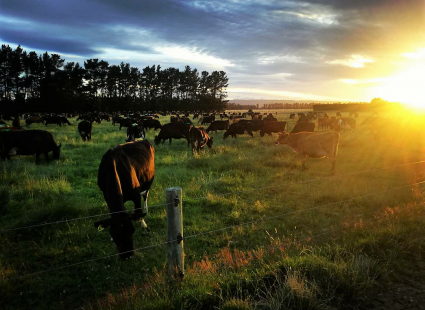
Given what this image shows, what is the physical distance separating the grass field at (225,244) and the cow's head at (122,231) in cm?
54

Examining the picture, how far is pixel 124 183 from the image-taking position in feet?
18.6

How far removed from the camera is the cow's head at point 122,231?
13.9ft

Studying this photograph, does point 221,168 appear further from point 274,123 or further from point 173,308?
point 274,123

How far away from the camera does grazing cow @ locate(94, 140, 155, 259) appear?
14.0 ft

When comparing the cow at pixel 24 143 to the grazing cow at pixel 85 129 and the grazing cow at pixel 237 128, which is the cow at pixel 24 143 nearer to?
the grazing cow at pixel 85 129

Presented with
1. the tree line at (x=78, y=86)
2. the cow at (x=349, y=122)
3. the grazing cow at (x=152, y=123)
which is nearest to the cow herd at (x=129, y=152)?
the grazing cow at (x=152, y=123)

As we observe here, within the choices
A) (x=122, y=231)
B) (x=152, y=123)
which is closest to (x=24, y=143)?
(x=122, y=231)

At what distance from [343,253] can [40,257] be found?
5.64 meters

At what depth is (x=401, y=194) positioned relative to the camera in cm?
804

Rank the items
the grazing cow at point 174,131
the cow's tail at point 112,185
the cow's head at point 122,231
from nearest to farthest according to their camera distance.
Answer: the cow's head at point 122,231 → the cow's tail at point 112,185 → the grazing cow at point 174,131

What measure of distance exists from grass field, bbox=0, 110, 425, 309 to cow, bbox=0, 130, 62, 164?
1.90 metres

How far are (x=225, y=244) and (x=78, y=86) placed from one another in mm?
75566

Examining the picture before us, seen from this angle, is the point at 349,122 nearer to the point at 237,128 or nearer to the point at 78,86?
the point at 237,128

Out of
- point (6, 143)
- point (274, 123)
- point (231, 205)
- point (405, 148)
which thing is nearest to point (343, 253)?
point (231, 205)
